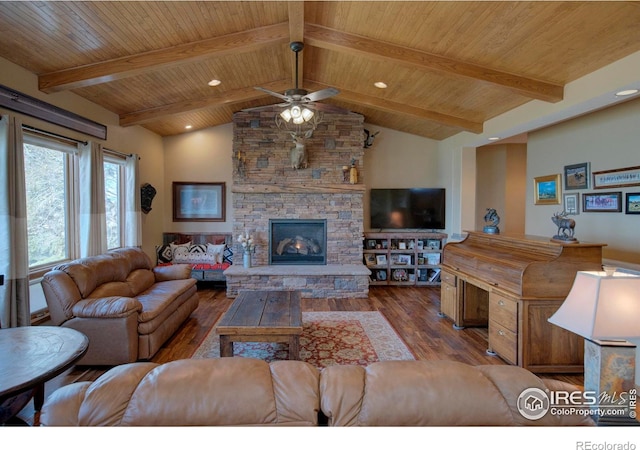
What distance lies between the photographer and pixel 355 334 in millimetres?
3934

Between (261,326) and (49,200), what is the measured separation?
2.91m

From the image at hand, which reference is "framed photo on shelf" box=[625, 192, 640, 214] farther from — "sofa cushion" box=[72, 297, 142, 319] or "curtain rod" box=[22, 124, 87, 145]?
"curtain rod" box=[22, 124, 87, 145]

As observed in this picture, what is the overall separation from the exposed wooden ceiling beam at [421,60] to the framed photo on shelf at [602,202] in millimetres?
1478

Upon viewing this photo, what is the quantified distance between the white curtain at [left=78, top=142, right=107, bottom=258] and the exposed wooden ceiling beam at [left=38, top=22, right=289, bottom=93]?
84 centimetres

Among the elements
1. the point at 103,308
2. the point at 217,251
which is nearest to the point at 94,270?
the point at 103,308

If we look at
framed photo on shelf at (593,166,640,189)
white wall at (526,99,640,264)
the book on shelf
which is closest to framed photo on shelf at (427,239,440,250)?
the book on shelf

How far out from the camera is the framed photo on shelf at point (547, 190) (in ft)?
15.5

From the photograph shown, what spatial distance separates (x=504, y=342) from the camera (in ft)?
10.5

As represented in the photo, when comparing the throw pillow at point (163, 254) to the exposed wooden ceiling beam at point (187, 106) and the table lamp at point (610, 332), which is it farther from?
the table lamp at point (610, 332)

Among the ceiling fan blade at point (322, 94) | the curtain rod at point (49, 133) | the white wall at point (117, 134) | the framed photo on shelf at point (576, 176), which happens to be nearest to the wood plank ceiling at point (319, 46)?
the white wall at point (117, 134)

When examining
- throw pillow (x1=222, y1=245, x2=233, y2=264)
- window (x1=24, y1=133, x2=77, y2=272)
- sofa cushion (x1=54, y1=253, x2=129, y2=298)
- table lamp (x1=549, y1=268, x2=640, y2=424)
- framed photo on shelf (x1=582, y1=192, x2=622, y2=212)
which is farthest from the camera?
throw pillow (x1=222, y1=245, x2=233, y2=264)

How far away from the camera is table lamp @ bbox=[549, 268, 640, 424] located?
1.35 m

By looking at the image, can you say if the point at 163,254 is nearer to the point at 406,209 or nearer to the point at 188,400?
the point at 406,209

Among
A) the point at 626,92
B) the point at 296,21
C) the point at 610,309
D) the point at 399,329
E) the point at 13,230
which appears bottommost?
the point at 399,329
